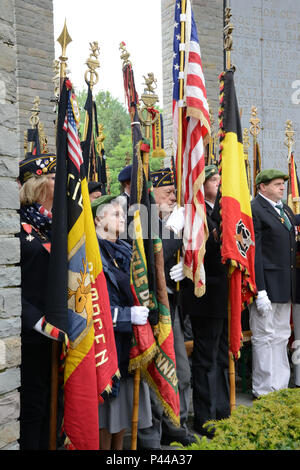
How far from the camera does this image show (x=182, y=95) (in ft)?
12.2

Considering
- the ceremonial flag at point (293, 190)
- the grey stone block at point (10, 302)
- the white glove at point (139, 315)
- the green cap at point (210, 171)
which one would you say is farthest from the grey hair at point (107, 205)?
the ceremonial flag at point (293, 190)

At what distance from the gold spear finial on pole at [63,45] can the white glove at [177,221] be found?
53.3 inches

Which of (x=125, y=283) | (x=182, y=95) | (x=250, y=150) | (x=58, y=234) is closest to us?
(x=58, y=234)

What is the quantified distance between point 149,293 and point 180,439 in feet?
4.27

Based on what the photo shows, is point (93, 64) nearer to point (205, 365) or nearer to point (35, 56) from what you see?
point (205, 365)

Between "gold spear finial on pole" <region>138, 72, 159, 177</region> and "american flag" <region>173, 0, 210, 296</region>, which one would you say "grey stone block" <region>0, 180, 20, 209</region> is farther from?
"american flag" <region>173, 0, 210, 296</region>

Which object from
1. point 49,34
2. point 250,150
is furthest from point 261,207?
point 49,34

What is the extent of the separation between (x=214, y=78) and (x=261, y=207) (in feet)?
16.1

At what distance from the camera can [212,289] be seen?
3.95 meters

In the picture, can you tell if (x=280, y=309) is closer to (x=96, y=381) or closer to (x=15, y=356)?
(x=96, y=381)

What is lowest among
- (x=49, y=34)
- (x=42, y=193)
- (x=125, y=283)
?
(x=125, y=283)

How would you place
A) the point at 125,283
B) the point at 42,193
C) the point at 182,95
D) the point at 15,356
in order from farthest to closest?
the point at 182,95
the point at 125,283
the point at 42,193
the point at 15,356

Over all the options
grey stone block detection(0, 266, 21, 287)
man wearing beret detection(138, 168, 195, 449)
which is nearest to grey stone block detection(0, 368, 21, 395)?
grey stone block detection(0, 266, 21, 287)

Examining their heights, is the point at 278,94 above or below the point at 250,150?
above
